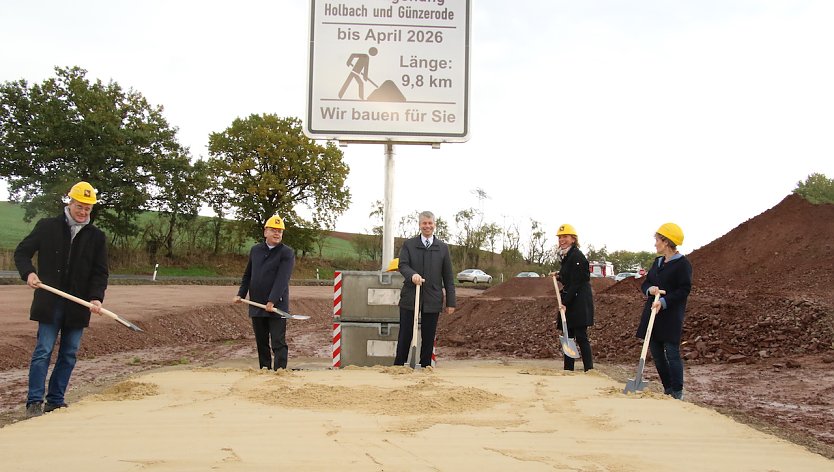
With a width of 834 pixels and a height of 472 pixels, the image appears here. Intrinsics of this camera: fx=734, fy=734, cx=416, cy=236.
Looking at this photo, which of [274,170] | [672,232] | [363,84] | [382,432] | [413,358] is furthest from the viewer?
[274,170]

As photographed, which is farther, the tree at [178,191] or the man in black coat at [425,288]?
the tree at [178,191]

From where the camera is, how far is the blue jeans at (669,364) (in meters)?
6.91

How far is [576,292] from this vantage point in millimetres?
8453

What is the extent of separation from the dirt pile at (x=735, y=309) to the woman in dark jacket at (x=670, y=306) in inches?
196

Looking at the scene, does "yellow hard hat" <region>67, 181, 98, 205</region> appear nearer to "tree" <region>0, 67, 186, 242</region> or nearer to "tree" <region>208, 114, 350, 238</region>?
"tree" <region>0, 67, 186, 242</region>

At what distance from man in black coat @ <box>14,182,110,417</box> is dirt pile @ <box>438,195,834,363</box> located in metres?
8.20

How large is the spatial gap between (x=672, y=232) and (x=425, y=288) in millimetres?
2833

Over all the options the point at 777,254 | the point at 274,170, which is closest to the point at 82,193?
the point at 777,254

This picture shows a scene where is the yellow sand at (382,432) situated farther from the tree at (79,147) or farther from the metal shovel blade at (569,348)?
the tree at (79,147)

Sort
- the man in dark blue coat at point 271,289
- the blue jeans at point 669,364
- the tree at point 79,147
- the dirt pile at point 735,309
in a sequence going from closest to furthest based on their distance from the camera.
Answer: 1. the blue jeans at point 669,364
2. the man in dark blue coat at point 271,289
3. the dirt pile at point 735,309
4. the tree at point 79,147

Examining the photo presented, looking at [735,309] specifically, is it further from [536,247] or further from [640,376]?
[536,247]

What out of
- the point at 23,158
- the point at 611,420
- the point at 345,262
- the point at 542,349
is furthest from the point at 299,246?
the point at 611,420

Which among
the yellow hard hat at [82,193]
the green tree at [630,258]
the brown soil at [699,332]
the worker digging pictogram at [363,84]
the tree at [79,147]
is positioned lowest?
the brown soil at [699,332]

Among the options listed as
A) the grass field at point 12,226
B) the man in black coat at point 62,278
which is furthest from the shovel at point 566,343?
the grass field at point 12,226
